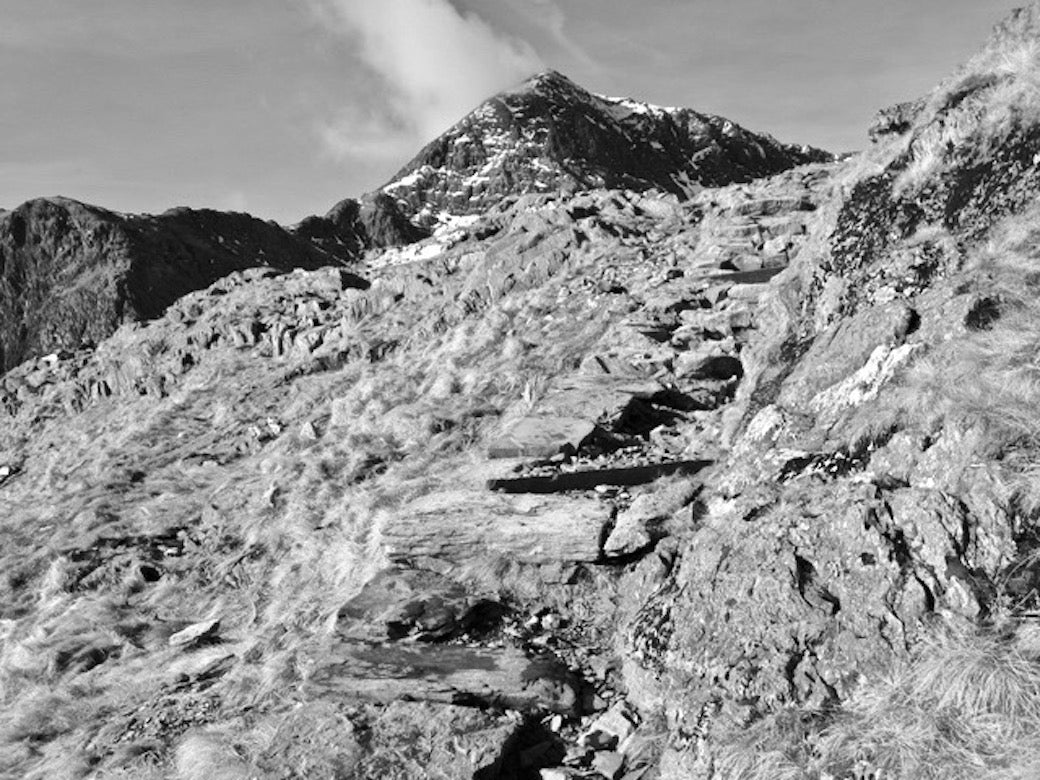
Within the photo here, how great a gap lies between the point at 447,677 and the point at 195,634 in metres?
6.58

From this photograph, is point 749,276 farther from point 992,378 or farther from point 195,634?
point 195,634

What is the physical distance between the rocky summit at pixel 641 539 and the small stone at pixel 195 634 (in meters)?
0.07

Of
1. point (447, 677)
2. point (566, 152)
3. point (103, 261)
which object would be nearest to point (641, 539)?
point (447, 677)

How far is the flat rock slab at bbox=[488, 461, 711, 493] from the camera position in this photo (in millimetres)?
9086

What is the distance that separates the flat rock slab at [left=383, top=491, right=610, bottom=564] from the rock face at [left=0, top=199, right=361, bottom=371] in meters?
114

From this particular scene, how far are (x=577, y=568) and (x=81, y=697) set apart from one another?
307 inches

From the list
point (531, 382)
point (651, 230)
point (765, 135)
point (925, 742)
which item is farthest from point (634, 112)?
point (925, 742)

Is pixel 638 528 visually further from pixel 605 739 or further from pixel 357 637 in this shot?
pixel 357 637

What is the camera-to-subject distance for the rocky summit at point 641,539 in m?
4.62

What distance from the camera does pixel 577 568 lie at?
764cm

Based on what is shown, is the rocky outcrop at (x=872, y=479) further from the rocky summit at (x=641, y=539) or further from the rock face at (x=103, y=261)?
the rock face at (x=103, y=261)

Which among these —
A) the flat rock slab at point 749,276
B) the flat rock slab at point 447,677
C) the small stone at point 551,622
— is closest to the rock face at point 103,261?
the flat rock slab at point 749,276

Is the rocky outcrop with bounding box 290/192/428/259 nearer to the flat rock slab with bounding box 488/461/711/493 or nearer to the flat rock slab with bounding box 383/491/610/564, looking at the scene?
the flat rock slab with bounding box 488/461/711/493

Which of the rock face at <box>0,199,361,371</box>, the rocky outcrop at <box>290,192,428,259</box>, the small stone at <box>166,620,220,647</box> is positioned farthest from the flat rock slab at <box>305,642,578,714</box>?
the rocky outcrop at <box>290,192,428,259</box>
